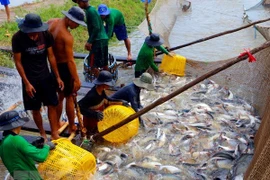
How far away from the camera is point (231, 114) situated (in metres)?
6.37

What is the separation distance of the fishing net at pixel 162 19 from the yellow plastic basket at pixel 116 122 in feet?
13.4

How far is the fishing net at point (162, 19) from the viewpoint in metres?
8.73

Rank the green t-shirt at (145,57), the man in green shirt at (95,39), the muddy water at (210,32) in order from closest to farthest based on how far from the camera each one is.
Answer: the man in green shirt at (95,39), the green t-shirt at (145,57), the muddy water at (210,32)

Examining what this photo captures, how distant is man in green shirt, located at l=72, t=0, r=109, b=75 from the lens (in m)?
6.02

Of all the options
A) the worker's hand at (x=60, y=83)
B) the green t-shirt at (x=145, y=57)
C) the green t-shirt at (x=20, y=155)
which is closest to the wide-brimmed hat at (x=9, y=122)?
the green t-shirt at (x=20, y=155)

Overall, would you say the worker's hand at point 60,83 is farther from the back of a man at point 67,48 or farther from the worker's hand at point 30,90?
the worker's hand at point 30,90

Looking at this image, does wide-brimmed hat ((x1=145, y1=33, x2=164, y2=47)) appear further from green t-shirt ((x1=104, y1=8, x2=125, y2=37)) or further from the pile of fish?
the pile of fish

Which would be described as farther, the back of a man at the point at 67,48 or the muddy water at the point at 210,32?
the muddy water at the point at 210,32

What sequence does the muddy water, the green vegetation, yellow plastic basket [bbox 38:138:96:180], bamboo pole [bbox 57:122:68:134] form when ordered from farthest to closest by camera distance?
the muddy water
the green vegetation
bamboo pole [bbox 57:122:68:134]
yellow plastic basket [bbox 38:138:96:180]

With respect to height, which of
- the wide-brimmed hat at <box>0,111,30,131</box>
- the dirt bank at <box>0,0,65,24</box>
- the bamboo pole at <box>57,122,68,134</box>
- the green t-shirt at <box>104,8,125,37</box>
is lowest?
the bamboo pole at <box>57,122,68,134</box>

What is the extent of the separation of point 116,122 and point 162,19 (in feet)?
17.1

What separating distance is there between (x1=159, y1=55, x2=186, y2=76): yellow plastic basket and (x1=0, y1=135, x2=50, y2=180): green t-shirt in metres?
4.72

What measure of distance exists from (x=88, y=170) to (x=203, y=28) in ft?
34.7

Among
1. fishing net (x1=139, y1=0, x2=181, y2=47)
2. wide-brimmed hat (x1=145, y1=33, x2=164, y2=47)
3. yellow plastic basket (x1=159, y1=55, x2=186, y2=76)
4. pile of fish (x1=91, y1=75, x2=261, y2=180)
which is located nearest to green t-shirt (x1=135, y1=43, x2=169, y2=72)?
wide-brimmed hat (x1=145, y1=33, x2=164, y2=47)
